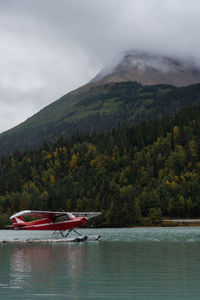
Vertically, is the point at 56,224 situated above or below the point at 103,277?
above

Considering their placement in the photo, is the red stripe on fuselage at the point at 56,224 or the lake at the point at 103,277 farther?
the red stripe on fuselage at the point at 56,224

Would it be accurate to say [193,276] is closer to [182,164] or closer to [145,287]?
[145,287]

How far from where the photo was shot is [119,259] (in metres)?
38.0

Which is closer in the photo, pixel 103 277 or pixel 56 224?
pixel 103 277

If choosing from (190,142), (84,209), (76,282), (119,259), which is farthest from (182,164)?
(76,282)

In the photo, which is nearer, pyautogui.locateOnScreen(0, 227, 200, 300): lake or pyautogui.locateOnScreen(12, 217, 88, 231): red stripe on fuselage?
pyautogui.locateOnScreen(0, 227, 200, 300): lake

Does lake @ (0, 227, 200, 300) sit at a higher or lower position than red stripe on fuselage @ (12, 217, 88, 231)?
lower

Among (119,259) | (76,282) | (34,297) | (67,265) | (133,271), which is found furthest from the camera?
(119,259)

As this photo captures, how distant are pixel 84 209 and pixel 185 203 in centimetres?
3593

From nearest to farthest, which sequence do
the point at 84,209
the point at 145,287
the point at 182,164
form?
1. the point at 145,287
2. the point at 84,209
3. the point at 182,164

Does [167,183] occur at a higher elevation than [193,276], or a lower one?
higher

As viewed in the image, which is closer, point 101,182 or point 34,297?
point 34,297

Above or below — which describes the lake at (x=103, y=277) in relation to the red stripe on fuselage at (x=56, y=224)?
below

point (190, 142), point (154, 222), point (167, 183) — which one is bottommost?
point (154, 222)
